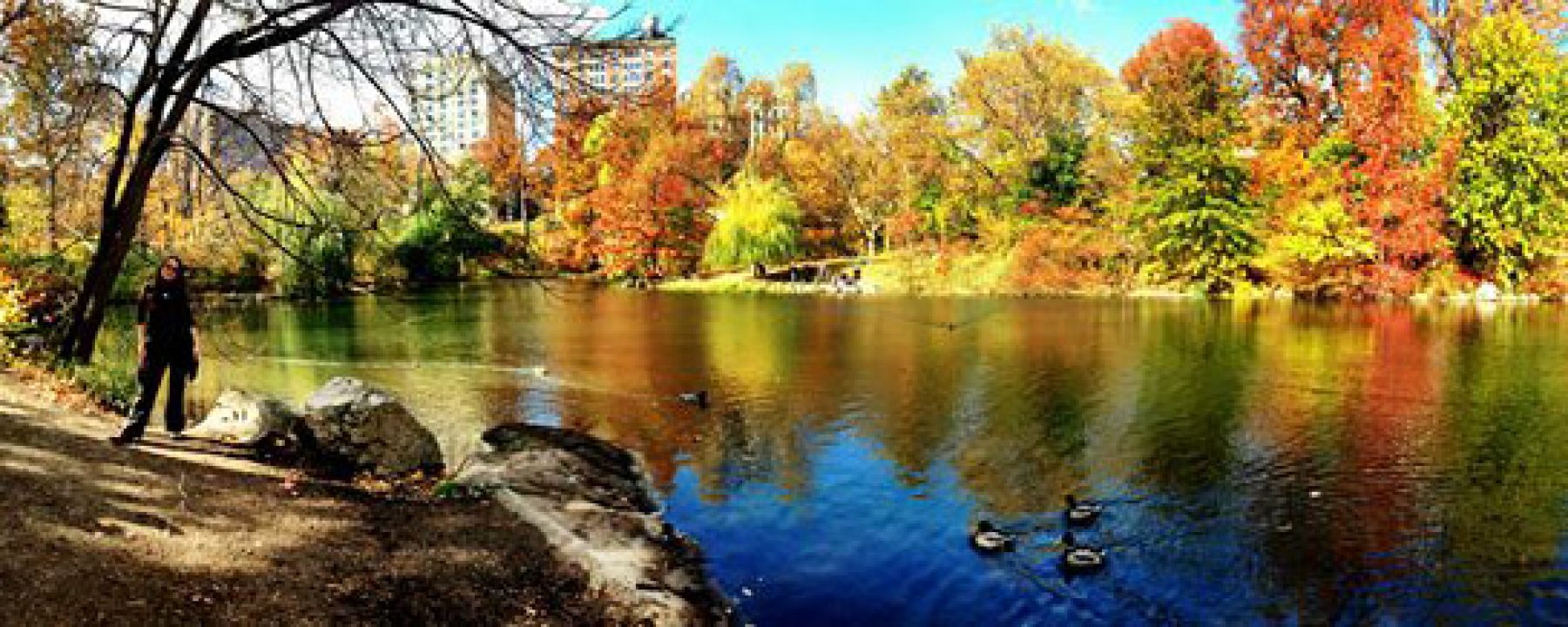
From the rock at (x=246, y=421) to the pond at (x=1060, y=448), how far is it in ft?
2.84

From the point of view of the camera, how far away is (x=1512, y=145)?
39219 mm

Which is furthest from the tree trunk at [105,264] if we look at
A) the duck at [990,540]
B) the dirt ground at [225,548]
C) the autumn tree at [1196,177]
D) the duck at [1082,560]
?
the autumn tree at [1196,177]

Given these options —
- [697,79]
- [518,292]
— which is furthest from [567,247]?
[697,79]

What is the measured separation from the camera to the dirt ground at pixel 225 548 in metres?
5.80

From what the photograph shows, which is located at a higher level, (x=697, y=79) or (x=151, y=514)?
(x=697, y=79)

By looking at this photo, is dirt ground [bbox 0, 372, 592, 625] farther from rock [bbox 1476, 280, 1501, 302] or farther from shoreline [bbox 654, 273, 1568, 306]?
rock [bbox 1476, 280, 1501, 302]

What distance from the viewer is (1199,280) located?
4478 centimetres

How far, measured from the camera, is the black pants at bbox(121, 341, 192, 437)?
32.0ft

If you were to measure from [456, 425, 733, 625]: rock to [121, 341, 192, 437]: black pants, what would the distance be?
3094 millimetres

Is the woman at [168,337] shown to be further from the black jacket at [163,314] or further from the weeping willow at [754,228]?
the weeping willow at [754,228]

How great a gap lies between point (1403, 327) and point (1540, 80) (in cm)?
1718

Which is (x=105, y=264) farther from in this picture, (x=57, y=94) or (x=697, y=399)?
(x=697, y=399)

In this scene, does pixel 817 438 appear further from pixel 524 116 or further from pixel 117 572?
pixel 117 572

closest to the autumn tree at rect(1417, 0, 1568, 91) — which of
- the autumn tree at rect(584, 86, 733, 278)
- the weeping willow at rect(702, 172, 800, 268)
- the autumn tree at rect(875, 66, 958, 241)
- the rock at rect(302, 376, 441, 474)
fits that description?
the autumn tree at rect(875, 66, 958, 241)
